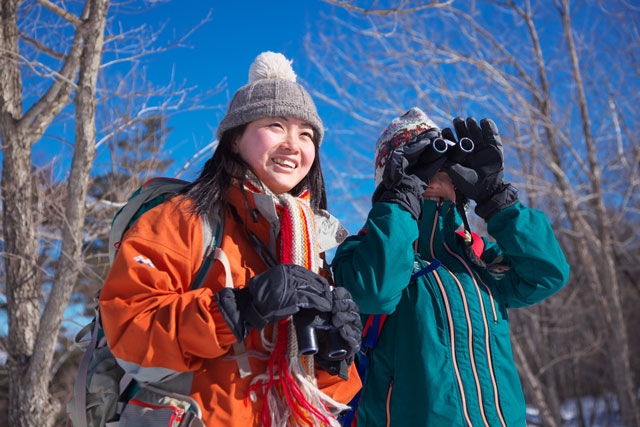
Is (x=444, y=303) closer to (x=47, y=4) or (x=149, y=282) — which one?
(x=149, y=282)

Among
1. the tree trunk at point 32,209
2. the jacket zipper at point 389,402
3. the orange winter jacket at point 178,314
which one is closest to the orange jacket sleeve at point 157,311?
the orange winter jacket at point 178,314

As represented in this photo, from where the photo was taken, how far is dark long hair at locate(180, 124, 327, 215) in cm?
146

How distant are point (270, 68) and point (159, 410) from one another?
1159 millimetres

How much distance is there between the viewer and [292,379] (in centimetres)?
131

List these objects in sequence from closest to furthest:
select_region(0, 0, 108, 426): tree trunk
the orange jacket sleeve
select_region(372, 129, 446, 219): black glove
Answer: the orange jacket sleeve
select_region(372, 129, 446, 219): black glove
select_region(0, 0, 108, 426): tree trunk

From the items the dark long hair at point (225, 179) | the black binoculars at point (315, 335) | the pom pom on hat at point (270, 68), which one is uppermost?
the pom pom on hat at point (270, 68)

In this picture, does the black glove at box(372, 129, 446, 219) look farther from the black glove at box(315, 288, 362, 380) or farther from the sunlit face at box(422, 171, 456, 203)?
the black glove at box(315, 288, 362, 380)

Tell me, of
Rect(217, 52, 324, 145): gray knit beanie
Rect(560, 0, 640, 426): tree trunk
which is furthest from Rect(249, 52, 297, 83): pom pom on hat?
Rect(560, 0, 640, 426): tree trunk

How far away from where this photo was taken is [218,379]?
1.30 metres

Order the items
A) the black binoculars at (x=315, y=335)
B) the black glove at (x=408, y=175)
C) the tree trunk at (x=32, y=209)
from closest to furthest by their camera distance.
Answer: the black binoculars at (x=315, y=335) → the black glove at (x=408, y=175) → the tree trunk at (x=32, y=209)

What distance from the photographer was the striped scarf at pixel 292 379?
4.29 feet

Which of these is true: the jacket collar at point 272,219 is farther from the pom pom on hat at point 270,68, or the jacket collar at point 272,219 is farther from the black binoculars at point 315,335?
the pom pom on hat at point 270,68

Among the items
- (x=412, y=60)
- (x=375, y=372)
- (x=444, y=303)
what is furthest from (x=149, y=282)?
(x=412, y=60)

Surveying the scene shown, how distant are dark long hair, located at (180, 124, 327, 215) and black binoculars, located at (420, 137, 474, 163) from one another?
399mm
